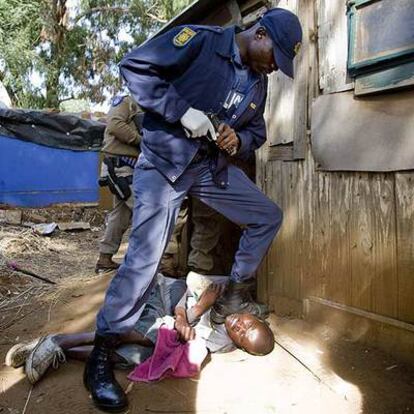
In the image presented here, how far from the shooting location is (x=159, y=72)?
7.43 feet

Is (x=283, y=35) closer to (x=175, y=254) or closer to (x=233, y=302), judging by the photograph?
(x=233, y=302)

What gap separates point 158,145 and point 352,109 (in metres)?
1.31

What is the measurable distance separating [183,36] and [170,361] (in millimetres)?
1853

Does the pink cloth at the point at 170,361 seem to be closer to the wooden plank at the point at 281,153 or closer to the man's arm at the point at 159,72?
the man's arm at the point at 159,72

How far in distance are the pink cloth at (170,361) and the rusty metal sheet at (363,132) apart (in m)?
1.52

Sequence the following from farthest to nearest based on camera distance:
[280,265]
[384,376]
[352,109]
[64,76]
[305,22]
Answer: [64,76] → [280,265] → [305,22] → [352,109] → [384,376]

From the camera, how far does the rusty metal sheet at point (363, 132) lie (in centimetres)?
254

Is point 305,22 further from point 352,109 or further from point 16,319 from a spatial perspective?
point 16,319

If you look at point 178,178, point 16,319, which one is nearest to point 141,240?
point 178,178

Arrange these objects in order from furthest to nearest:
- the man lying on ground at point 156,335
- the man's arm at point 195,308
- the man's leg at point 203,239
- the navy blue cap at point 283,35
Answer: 1. the man's leg at point 203,239
2. the man's arm at point 195,308
3. the man lying on ground at point 156,335
4. the navy blue cap at point 283,35

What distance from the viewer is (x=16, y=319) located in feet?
11.9

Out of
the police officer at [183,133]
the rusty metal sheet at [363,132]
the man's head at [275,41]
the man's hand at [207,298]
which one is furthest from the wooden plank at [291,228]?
the man's head at [275,41]

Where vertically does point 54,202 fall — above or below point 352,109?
below

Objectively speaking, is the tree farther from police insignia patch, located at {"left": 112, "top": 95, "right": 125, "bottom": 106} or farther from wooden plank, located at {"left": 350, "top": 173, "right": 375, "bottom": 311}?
wooden plank, located at {"left": 350, "top": 173, "right": 375, "bottom": 311}
